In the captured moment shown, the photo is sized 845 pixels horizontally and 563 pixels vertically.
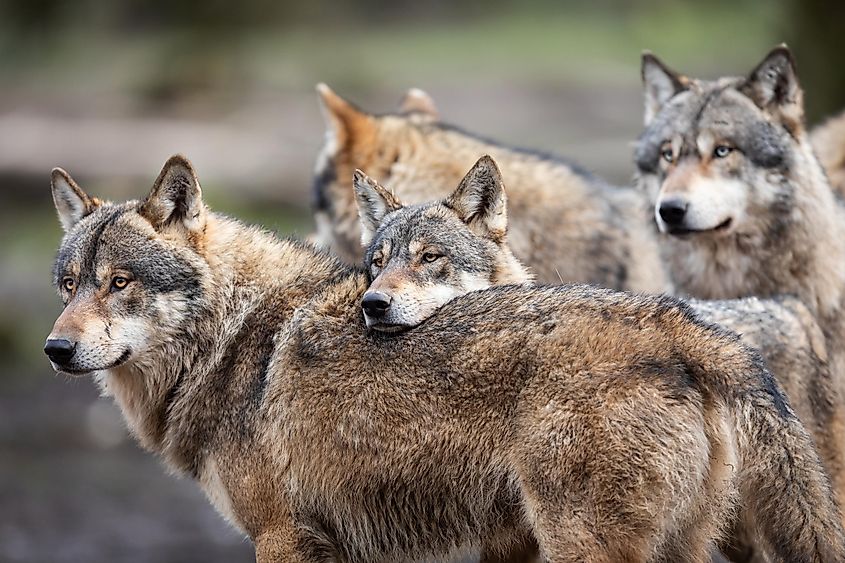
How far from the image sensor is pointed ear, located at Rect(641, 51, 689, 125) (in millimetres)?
8609

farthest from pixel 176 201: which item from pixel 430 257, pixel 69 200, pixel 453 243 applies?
pixel 453 243

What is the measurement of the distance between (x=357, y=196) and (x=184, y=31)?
18609 millimetres

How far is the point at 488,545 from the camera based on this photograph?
220 inches

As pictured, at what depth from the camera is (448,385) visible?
17.4 feet

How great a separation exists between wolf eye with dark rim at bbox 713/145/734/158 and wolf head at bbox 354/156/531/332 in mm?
2003

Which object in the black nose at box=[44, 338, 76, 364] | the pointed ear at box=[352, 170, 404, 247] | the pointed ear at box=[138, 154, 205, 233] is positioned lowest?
the black nose at box=[44, 338, 76, 364]

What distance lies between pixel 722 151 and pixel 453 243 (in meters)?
2.46

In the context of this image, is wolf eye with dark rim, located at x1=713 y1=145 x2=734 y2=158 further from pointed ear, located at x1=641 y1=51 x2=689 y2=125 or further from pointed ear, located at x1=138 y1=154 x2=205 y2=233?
pointed ear, located at x1=138 y1=154 x2=205 y2=233

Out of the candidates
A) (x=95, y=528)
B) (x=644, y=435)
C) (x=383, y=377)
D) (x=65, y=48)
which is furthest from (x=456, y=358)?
(x=65, y=48)

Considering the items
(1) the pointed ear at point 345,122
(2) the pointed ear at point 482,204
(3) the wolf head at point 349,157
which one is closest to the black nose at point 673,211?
(2) the pointed ear at point 482,204

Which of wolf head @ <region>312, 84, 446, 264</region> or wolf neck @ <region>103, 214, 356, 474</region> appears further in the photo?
wolf head @ <region>312, 84, 446, 264</region>

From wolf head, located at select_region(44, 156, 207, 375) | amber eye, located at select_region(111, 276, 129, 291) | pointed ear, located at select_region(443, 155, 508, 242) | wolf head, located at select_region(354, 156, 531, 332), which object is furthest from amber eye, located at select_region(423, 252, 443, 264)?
amber eye, located at select_region(111, 276, 129, 291)

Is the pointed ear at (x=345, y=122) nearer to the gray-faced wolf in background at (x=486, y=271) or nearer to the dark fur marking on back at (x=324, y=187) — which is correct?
the dark fur marking on back at (x=324, y=187)

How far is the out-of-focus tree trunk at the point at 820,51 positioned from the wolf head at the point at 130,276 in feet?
30.5
